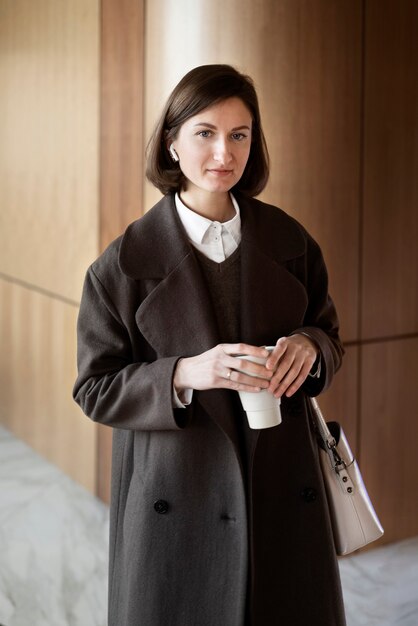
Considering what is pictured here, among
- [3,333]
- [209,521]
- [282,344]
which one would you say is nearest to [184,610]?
[209,521]

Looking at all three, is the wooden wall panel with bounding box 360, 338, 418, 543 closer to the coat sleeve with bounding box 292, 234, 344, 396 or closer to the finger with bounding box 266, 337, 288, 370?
the coat sleeve with bounding box 292, 234, 344, 396

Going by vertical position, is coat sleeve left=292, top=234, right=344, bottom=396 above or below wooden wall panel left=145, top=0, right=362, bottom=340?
below

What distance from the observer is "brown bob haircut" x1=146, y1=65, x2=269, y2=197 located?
1.71 meters

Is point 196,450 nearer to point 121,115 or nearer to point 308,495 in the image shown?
point 308,495

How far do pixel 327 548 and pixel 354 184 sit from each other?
5.85 ft

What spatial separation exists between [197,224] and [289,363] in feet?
1.20

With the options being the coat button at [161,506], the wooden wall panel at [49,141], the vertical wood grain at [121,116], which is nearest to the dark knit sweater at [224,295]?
the coat button at [161,506]

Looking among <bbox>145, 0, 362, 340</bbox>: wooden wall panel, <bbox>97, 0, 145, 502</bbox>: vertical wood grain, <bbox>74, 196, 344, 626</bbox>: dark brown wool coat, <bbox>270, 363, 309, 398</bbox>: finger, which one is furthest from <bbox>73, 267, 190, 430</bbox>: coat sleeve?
<bbox>97, 0, 145, 502</bbox>: vertical wood grain

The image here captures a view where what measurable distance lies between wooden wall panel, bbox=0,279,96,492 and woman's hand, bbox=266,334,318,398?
104 inches

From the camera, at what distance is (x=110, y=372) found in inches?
70.6

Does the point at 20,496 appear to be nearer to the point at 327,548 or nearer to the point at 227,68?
the point at 327,548

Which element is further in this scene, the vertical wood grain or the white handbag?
the vertical wood grain

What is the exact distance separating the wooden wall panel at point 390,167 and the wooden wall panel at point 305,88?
0.07 metres

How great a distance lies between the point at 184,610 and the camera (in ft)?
5.94
